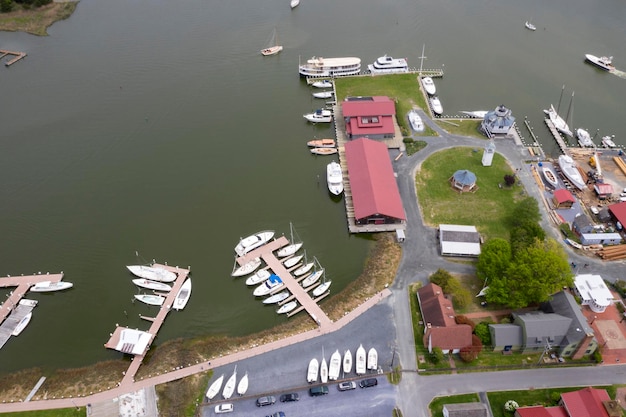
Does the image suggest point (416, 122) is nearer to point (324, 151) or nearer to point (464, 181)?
point (464, 181)

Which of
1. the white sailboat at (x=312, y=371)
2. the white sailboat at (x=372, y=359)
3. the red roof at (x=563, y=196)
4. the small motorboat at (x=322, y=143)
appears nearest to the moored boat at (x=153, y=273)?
the white sailboat at (x=312, y=371)

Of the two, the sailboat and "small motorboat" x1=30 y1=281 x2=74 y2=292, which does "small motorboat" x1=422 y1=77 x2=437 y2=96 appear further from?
"small motorboat" x1=30 y1=281 x2=74 y2=292

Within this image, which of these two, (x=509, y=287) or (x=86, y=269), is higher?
(x=509, y=287)

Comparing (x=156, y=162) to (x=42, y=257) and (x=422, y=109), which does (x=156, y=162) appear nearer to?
(x=42, y=257)

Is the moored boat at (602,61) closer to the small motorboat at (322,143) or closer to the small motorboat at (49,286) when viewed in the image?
the small motorboat at (322,143)

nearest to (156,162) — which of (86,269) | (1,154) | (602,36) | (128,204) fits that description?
(128,204)

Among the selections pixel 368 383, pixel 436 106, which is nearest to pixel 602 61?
pixel 436 106
